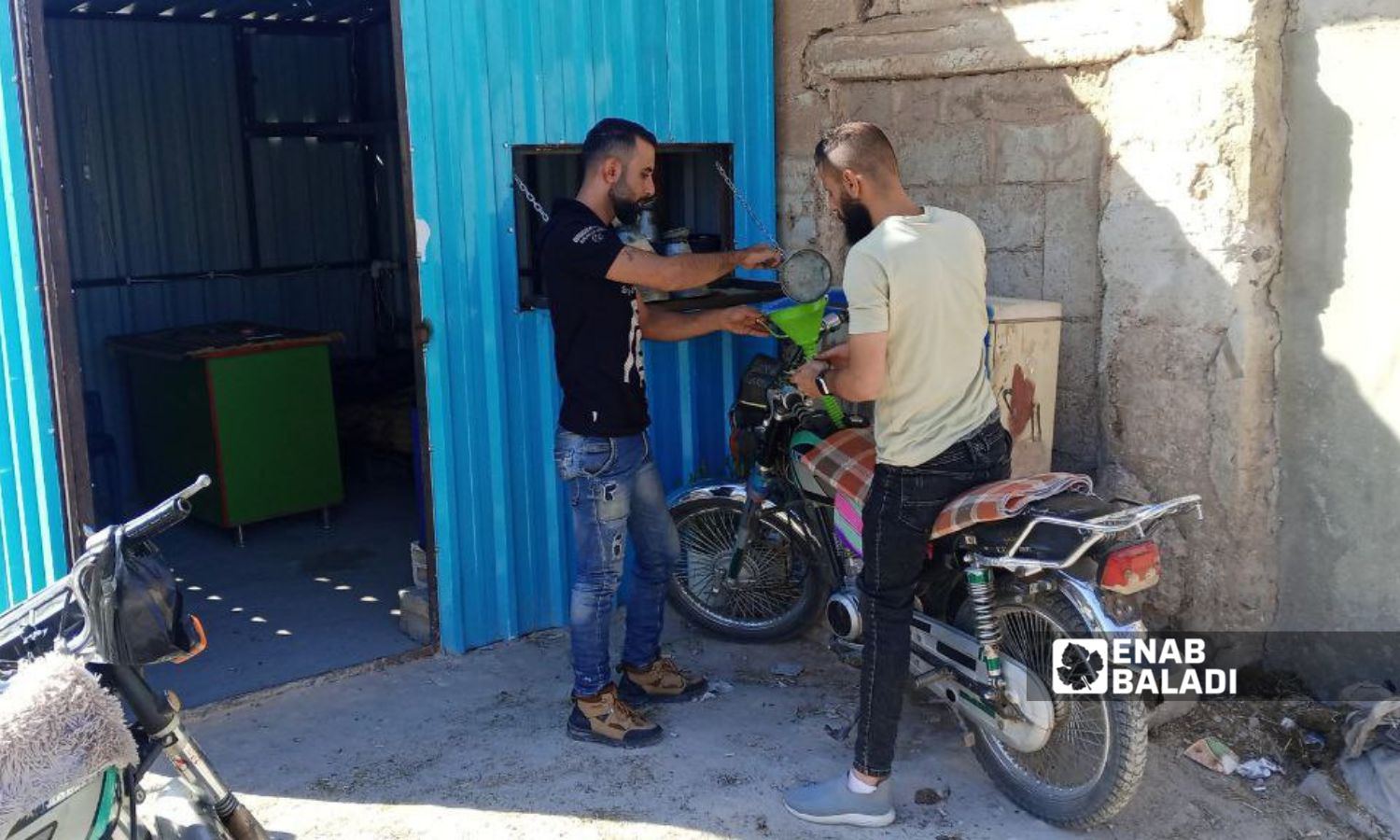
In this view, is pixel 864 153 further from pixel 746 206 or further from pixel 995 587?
pixel 746 206

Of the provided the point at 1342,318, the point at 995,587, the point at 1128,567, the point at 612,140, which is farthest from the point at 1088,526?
the point at 612,140

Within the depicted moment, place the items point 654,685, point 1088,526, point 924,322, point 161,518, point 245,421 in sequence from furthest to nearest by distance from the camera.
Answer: point 245,421 < point 654,685 < point 924,322 < point 1088,526 < point 161,518

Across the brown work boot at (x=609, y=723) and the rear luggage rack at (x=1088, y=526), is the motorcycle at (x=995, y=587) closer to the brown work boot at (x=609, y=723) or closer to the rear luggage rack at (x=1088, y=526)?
the rear luggage rack at (x=1088, y=526)

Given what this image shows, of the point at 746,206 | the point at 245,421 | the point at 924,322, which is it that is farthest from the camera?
the point at 245,421

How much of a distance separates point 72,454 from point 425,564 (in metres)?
1.62

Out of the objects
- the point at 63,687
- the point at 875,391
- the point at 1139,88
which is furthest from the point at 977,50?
the point at 63,687

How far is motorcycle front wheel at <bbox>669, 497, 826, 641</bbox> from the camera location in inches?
205

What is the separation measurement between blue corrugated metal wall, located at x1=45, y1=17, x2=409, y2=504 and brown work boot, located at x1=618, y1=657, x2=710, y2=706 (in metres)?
4.92

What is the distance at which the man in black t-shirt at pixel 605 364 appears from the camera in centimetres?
422

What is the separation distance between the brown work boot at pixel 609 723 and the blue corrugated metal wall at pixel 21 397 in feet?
5.97

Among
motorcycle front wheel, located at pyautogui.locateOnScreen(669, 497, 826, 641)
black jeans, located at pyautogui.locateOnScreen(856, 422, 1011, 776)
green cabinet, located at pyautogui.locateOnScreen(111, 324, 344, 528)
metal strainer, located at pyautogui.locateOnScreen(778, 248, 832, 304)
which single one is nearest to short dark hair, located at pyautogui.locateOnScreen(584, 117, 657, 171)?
metal strainer, located at pyautogui.locateOnScreen(778, 248, 832, 304)

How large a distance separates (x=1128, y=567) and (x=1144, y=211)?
1.49 m

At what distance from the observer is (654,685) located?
481 centimetres

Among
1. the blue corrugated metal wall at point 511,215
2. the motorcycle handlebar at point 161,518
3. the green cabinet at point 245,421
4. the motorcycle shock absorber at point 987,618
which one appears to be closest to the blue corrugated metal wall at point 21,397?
the blue corrugated metal wall at point 511,215
